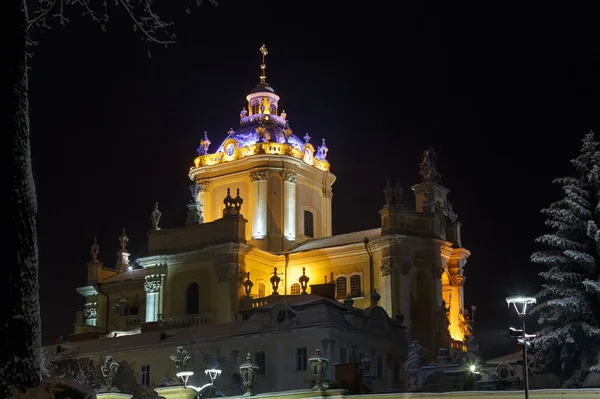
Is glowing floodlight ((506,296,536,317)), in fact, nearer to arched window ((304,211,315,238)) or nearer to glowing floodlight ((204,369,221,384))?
glowing floodlight ((204,369,221,384))

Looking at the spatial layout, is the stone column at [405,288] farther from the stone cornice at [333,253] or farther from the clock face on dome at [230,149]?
the clock face on dome at [230,149]

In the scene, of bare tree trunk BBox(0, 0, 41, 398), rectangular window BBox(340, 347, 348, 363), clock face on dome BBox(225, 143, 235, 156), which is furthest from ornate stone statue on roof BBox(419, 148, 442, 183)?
bare tree trunk BBox(0, 0, 41, 398)

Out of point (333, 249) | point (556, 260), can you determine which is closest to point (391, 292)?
→ point (333, 249)

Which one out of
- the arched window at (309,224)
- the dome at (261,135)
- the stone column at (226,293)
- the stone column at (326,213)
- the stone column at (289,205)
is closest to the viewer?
the stone column at (226,293)

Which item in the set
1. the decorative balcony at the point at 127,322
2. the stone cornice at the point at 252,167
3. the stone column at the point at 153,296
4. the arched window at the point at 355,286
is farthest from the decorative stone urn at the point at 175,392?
the stone cornice at the point at 252,167

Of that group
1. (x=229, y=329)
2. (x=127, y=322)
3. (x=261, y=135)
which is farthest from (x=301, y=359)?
(x=261, y=135)

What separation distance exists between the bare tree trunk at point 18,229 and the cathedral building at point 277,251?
49.3m

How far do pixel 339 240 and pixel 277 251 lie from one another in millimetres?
4884

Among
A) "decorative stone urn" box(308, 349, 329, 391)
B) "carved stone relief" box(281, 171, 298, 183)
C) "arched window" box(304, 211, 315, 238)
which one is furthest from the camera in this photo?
"arched window" box(304, 211, 315, 238)

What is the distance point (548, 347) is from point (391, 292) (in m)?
27.1

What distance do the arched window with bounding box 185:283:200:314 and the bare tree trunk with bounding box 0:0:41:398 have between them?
194 ft

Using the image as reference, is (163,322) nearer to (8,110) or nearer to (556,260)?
(556,260)

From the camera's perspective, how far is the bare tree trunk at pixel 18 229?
906cm

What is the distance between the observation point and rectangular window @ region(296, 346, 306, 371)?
5156 cm
